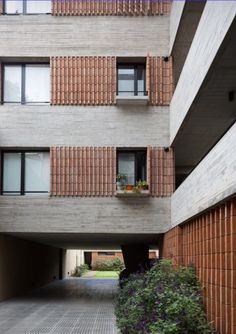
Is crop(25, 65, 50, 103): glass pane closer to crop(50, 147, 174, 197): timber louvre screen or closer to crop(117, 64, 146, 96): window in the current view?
crop(50, 147, 174, 197): timber louvre screen

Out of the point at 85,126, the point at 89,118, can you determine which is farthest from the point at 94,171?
the point at 89,118

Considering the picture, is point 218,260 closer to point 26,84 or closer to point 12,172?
point 12,172

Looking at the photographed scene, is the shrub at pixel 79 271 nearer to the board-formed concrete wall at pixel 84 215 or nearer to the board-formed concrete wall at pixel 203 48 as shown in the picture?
the board-formed concrete wall at pixel 84 215

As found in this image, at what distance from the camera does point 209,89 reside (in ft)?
36.2

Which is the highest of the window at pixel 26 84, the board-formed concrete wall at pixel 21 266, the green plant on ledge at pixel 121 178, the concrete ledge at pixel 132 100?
the window at pixel 26 84

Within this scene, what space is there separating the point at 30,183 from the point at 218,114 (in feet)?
19.0

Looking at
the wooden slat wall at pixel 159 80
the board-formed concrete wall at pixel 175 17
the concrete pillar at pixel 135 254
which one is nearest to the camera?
the board-formed concrete wall at pixel 175 17

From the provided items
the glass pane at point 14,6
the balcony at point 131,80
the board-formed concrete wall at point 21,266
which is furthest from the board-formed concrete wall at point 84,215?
the glass pane at point 14,6

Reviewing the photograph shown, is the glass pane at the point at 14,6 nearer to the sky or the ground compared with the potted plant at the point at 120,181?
nearer to the sky

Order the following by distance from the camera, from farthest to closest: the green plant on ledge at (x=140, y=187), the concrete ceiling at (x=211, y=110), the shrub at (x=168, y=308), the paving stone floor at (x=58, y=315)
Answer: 1. the green plant on ledge at (x=140, y=187)
2. the paving stone floor at (x=58, y=315)
3. the concrete ceiling at (x=211, y=110)
4. the shrub at (x=168, y=308)

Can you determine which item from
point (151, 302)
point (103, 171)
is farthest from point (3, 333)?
point (103, 171)

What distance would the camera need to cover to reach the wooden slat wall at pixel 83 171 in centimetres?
1545

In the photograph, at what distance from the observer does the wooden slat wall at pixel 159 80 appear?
619 inches

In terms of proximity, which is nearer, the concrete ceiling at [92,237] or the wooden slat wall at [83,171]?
the wooden slat wall at [83,171]
